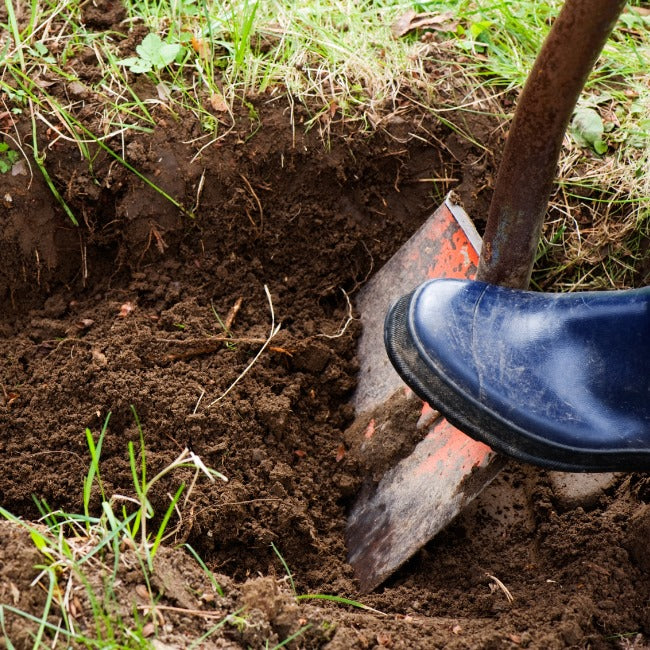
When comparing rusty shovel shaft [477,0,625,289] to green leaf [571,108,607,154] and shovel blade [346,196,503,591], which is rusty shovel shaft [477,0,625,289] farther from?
green leaf [571,108,607,154]

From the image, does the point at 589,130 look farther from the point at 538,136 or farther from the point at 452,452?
the point at 452,452

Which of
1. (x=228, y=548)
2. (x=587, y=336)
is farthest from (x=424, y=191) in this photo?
(x=228, y=548)

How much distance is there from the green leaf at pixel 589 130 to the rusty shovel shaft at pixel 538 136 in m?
0.72

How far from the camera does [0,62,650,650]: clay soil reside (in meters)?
1.71

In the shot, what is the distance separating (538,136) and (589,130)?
887mm

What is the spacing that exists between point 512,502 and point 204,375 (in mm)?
905

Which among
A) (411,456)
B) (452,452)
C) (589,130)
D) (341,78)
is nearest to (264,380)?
(411,456)

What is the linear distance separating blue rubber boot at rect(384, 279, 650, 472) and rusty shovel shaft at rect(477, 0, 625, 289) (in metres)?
0.11

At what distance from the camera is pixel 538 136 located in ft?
4.88

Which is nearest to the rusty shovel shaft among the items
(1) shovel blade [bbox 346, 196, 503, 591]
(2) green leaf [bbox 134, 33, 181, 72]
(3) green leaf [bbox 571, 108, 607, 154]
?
(1) shovel blade [bbox 346, 196, 503, 591]

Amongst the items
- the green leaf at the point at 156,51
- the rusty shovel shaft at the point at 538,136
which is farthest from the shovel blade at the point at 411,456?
the green leaf at the point at 156,51

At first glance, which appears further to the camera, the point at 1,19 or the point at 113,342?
the point at 1,19

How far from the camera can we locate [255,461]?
2002 mm

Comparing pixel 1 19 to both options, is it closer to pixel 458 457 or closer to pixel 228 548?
pixel 228 548
